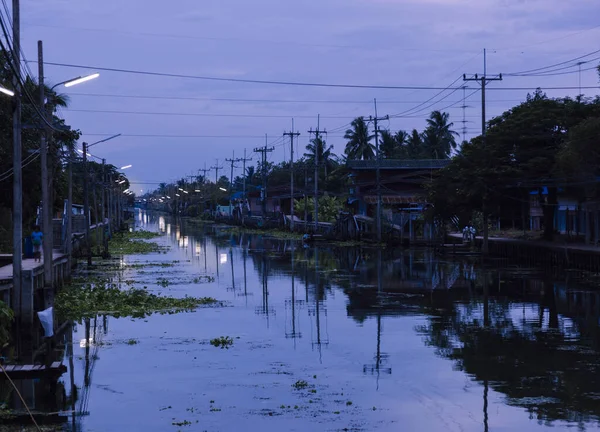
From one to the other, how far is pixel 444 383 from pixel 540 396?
235cm

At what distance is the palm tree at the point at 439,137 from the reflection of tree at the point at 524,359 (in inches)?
3765

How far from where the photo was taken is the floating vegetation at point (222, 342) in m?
26.7

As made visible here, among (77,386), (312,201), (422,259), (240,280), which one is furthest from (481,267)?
(312,201)

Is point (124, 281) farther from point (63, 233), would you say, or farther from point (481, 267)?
point (481, 267)

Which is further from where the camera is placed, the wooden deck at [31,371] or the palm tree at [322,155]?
the palm tree at [322,155]

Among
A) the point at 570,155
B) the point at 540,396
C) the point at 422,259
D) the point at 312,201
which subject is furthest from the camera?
the point at 312,201

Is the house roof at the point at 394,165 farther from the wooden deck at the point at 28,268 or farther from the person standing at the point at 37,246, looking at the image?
the person standing at the point at 37,246

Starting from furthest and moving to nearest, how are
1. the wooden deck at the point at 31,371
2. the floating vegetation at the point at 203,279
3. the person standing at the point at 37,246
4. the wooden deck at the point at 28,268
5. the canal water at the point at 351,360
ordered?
the floating vegetation at the point at 203,279, the person standing at the point at 37,246, the wooden deck at the point at 28,268, the wooden deck at the point at 31,371, the canal water at the point at 351,360

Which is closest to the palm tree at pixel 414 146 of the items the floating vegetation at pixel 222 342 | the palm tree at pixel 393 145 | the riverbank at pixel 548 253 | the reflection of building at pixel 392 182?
the palm tree at pixel 393 145

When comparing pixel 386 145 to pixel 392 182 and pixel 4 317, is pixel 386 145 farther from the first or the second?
pixel 4 317

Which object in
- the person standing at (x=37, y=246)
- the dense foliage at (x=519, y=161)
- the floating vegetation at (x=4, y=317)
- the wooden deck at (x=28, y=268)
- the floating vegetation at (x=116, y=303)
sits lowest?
the floating vegetation at (x=116, y=303)

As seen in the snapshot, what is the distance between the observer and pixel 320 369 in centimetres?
2292

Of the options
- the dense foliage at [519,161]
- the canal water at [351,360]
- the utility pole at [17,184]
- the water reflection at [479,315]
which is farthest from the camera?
the dense foliage at [519,161]

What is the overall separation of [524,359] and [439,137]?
10865cm
